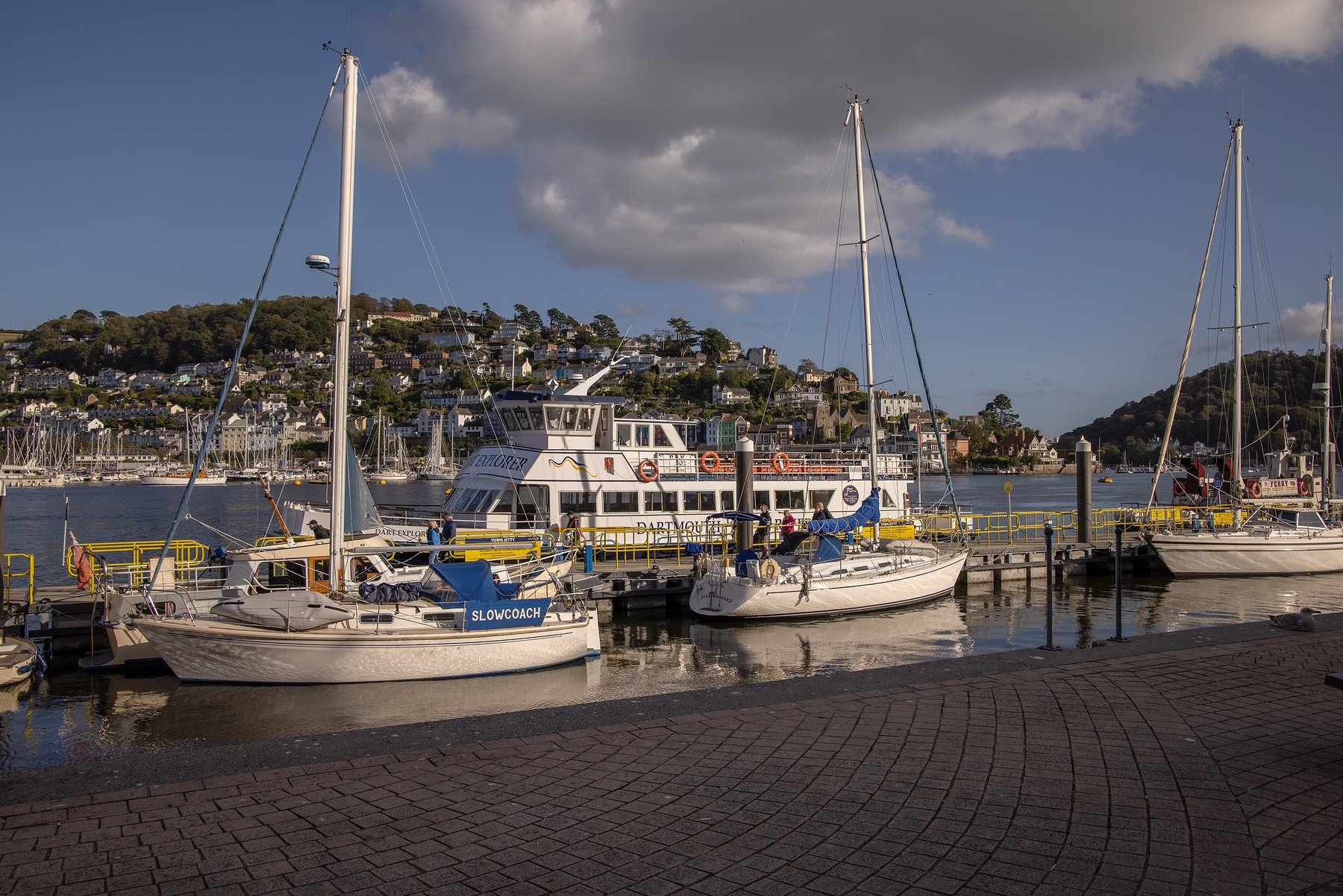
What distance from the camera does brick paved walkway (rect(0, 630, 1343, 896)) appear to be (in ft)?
14.8

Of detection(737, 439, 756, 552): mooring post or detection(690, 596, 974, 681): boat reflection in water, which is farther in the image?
detection(737, 439, 756, 552): mooring post

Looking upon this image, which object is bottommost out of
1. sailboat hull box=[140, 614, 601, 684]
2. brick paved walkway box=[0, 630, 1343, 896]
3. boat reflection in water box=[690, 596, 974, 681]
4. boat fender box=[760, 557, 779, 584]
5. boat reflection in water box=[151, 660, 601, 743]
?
boat reflection in water box=[690, 596, 974, 681]

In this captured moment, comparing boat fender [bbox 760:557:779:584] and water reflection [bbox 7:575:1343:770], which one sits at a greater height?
boat fender [bbox 760:557:779:584]

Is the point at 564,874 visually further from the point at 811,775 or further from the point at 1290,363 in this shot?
the point at 1290,363

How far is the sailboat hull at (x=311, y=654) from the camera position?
1454 cm

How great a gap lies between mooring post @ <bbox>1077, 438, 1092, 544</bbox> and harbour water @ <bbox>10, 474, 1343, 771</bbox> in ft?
8.19

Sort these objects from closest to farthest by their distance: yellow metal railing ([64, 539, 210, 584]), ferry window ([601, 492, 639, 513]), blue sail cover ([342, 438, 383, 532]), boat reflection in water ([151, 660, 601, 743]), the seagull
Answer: the seagull → boat reflection in water ([151, 660, 601, 743]) → yellow metal railing ([64, 539, 210, 584]) → blue sail cover ([342, 438, 383, 532]) → ferry window ([601, 492, 639, 513])

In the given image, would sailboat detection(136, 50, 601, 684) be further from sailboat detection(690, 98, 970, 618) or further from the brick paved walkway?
the brick paved walkway

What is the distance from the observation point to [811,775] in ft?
19.6

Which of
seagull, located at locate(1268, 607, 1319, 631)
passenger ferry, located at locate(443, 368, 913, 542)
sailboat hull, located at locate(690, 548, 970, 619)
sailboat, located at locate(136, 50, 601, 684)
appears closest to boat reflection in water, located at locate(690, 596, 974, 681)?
sailboat hull, located at locate(690, 548, 970, 619)

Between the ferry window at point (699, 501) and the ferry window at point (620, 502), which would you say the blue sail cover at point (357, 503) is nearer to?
the ferry window at point (620, 502)

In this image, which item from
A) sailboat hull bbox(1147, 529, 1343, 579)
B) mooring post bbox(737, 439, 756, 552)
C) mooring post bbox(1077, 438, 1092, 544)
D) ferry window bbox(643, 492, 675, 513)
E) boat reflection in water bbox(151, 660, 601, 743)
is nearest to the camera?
boat reflection in water bbox(151, 660, 601, 743)

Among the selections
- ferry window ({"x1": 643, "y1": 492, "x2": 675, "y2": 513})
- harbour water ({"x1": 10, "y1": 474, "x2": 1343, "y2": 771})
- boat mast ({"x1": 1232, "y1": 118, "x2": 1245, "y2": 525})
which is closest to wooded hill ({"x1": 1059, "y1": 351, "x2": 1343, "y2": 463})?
boat mast ({"x1": 1232, "y1": 118, "x2": 1245, "y2": 525})

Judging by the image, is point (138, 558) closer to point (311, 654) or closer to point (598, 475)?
point (311, 654)
